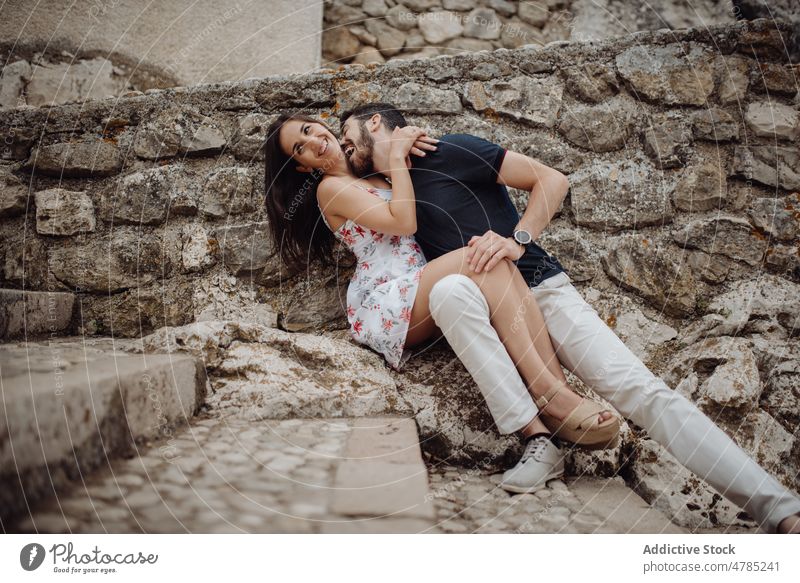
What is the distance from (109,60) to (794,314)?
2.58m

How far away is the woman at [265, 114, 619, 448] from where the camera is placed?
1.19 m

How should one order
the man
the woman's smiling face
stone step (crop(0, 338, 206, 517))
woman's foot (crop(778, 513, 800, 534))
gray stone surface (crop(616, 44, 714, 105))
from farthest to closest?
gray stone surface (crop(616, 44, 714, 105)) < the woman's smiling face < the man < woman's foot (crop(778, 513, 800, 534)) < stone step (crop(0, 338, 206, 517))

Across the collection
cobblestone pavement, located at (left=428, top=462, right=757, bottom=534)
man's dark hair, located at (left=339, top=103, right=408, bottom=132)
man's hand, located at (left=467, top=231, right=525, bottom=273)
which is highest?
man's dark hair, located at (left=339, top=103, right=408, bottom=132)

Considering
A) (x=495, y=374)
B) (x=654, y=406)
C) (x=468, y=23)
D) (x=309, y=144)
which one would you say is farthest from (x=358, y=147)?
(x=468, y=23)

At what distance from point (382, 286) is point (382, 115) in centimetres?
55

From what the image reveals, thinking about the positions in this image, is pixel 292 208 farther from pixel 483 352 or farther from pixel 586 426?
pixel 586 426

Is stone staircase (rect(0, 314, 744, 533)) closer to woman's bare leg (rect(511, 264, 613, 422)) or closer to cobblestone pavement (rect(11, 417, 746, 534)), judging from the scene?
cobblestone pavement (rect(11, 417, 746, 534))

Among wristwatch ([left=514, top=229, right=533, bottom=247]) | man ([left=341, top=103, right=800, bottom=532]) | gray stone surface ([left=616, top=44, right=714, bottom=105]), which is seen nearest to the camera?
man ([left=341, top=103, right=800, bottom=532])

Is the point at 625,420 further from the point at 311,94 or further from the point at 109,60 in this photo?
the point at 109,60

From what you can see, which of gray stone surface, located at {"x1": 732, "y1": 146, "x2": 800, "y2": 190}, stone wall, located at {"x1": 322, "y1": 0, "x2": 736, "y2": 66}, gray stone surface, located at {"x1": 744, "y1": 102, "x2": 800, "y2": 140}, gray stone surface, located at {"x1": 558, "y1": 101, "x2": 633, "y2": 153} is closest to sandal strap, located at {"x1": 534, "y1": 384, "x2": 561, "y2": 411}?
gray stone surface, located at {"x1": 558, "y1": 101, "x2": 633, "y2": 153}
